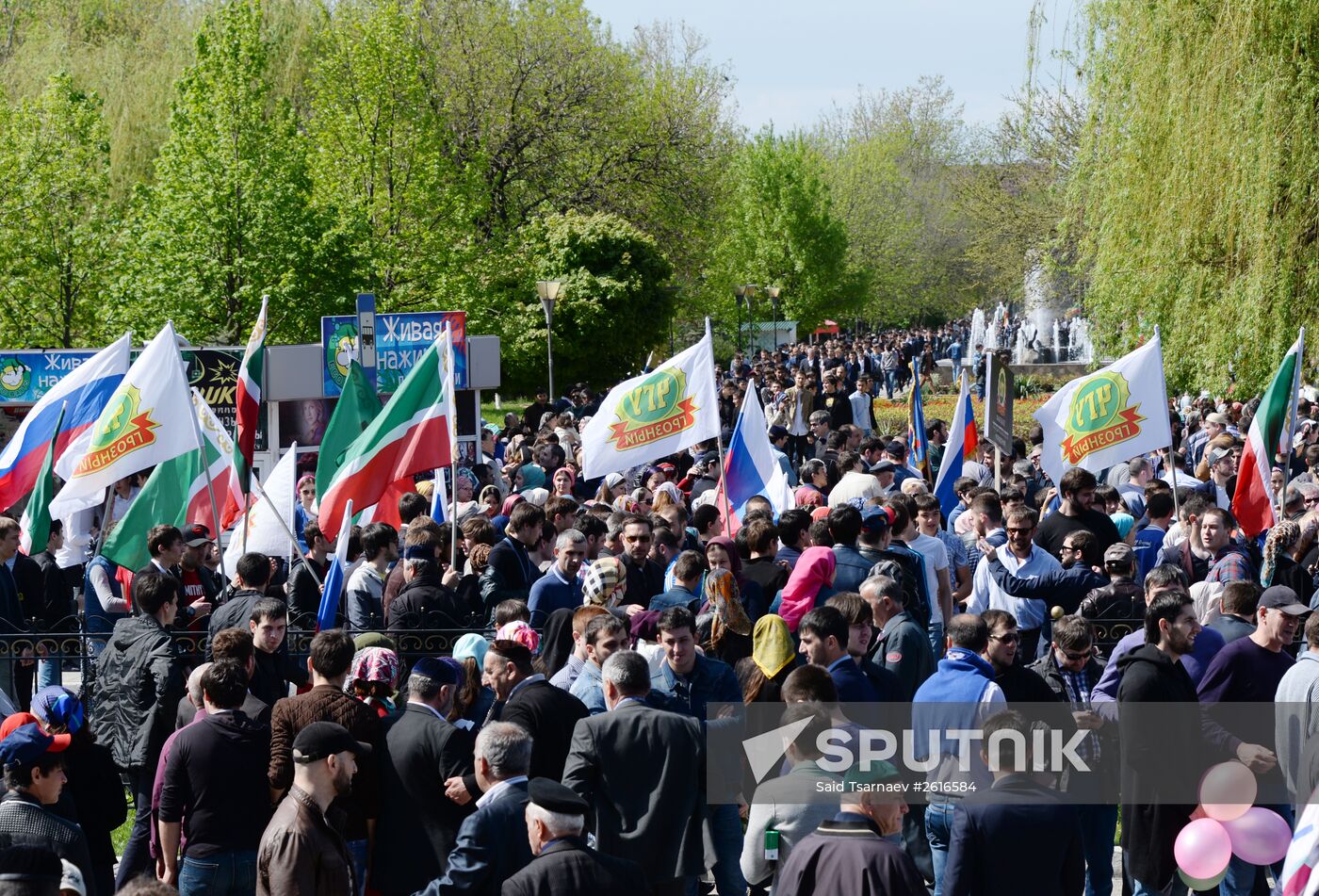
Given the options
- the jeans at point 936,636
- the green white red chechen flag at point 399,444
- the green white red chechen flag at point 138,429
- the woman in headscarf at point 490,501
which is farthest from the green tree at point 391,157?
the jeans at point 936,636

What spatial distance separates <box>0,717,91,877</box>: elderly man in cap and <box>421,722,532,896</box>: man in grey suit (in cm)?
128

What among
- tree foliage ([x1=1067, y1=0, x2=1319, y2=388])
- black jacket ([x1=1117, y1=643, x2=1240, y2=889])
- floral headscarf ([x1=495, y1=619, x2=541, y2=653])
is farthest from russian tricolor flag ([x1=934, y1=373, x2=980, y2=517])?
tree foliage ([x1=1067, y1=0, x2=1319, y2=388])

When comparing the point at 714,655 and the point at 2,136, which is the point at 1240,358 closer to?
the point at 714,655

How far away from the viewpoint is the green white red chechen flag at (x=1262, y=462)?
11477mm

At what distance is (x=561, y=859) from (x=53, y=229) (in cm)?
2476

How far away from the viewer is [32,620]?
1019 centimetres

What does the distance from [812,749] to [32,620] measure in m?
6.43

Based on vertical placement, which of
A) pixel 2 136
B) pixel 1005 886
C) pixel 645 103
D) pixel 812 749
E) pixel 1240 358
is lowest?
pixel 1005 886

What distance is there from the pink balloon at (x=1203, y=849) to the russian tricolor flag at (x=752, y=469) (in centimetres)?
543

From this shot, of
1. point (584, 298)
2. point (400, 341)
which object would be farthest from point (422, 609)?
point (584, 298)

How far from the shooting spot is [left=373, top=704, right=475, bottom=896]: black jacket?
6.18 meters

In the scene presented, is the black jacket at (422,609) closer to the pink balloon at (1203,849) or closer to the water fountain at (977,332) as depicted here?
the pink balloon at (1203,849)

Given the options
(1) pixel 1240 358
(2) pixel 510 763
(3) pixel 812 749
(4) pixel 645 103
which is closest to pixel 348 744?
(2) pixel 510 763

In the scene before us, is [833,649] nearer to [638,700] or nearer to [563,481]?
[638,700]
